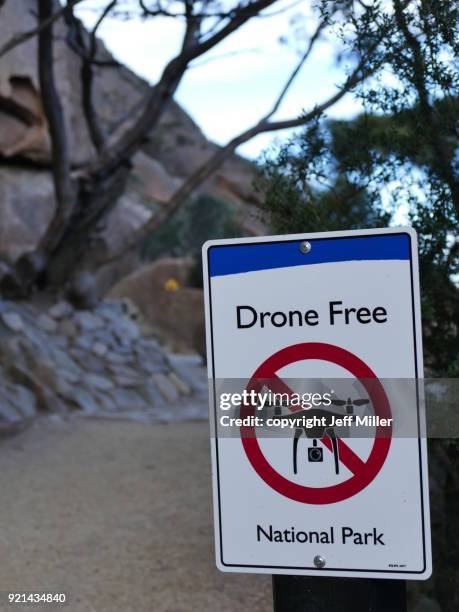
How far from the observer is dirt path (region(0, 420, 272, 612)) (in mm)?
3941

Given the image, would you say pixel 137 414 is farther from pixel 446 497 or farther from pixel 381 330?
pixel 381 330

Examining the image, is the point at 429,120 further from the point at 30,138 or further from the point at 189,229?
the point at 189,229

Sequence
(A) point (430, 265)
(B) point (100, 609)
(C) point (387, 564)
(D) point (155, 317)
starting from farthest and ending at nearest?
(D) point (155, 317), (B) point (100, 609), (A) point (430, 265), (C) point (387, 564)

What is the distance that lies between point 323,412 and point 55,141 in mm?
9480

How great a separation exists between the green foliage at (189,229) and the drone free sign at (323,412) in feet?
88.4

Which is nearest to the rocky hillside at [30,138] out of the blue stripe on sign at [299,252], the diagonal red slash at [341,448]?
the blue stripe on sign at [299,252]

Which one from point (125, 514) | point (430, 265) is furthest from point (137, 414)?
point (430, 265)

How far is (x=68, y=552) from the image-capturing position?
4.55 metres

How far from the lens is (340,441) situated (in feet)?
5.68

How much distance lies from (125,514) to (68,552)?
981mm

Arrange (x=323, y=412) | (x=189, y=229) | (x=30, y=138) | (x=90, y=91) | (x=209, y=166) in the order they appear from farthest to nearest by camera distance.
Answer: (x=189, y=229) < (x=30, y=138) < (x=90, y=91) < (x=209, y=166) < (x=323, y=412)

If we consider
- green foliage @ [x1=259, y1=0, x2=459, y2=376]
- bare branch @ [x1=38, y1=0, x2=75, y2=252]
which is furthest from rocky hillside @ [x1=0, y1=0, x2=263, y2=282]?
green foliage @ [x1=259, y1=0, x2=459, y2=376]

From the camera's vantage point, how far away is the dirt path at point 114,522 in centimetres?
394

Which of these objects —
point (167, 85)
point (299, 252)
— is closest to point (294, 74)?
point (167, 85)
